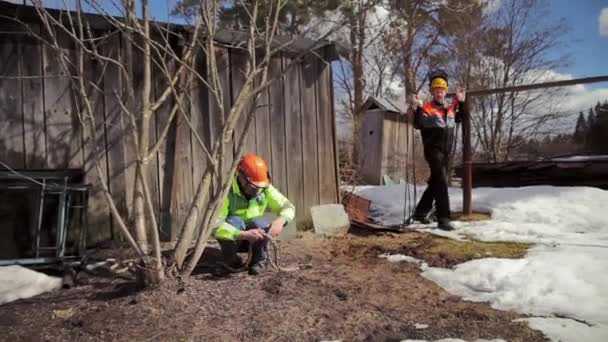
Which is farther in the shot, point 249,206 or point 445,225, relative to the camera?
point 445,225

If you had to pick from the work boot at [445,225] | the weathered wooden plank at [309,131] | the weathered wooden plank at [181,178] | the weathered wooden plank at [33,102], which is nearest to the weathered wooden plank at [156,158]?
the weathered wooden plank at [181,178]

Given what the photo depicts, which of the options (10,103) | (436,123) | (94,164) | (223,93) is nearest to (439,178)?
(436,123)

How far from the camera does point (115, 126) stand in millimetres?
4281

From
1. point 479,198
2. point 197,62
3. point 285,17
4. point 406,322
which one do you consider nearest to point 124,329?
point 406,322

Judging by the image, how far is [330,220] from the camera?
5.39 m

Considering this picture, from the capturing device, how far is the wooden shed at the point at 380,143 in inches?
494

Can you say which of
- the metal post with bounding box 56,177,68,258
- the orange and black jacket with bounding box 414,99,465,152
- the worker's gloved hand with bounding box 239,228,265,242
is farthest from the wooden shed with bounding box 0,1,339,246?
the orange and black jacket with bounding box 414,99,465,152

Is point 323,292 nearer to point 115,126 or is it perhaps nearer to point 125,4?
point 125,4

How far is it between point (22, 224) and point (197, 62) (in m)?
2.27

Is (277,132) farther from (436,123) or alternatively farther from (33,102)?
(33,102)

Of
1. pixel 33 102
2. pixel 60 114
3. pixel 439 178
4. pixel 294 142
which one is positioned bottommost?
pixel 439 178

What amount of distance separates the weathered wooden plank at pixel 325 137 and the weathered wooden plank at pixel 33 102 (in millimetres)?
3006

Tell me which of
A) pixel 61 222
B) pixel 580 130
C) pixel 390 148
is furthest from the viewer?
pixel 390 148

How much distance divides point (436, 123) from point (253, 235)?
2945mm
